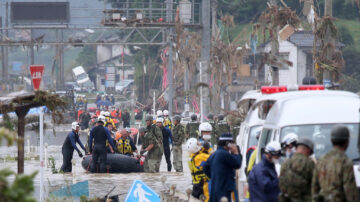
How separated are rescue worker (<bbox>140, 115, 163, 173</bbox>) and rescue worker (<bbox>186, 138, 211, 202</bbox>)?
8025 millimetres

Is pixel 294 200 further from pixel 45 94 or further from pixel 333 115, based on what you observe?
pixel 45 94

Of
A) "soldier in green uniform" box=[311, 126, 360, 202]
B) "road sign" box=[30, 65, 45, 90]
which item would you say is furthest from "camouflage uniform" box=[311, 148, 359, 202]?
"road sign" box=[30, 65, 45, 90]

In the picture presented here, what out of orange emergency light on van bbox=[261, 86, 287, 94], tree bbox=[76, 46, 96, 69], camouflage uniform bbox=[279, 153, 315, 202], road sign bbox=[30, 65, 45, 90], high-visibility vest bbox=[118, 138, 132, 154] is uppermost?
tree bbox=[76, 46, 96, 69]

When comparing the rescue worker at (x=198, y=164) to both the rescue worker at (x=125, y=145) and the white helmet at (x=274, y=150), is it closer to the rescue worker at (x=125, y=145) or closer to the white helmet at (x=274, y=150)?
the white helmet at (x=274, y=150)

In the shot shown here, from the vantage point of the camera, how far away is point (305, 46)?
195ft

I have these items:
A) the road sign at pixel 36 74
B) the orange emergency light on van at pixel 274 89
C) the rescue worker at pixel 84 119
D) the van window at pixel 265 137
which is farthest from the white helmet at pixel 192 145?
the rescue worker at pixel 84 119

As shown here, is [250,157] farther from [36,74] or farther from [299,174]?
[36,74]

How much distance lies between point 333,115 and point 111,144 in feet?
33.9

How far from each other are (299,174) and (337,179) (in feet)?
3.71

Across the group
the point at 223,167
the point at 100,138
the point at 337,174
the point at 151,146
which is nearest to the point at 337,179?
the point at 337,174

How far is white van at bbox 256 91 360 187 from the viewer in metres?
10.9

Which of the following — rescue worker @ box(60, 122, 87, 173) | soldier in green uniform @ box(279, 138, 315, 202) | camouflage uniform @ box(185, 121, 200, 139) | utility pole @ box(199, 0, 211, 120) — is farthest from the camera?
utility pole @ box(199, 0, 211, 120)

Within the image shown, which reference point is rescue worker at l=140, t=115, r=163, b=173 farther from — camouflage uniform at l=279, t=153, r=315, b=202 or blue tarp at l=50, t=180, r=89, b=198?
camouflage uniform at l=279, t=153, r=315, b=202

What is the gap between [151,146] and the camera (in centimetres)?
2127
